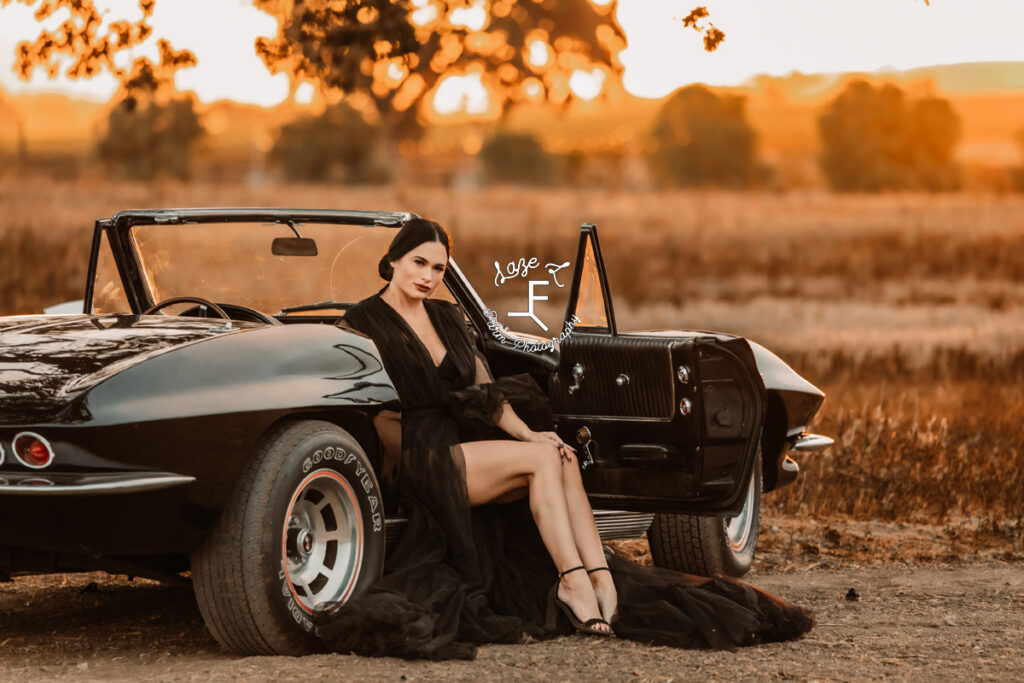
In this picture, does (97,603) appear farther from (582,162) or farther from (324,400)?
(582,162)

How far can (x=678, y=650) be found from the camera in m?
5.06

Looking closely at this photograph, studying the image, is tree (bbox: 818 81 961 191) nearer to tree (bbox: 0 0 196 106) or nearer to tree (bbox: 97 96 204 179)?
tree (bbox: 97 96 204 179)

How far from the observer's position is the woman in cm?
518

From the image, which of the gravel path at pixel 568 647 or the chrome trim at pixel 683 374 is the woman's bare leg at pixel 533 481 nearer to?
the gravel path at pixel 568 647

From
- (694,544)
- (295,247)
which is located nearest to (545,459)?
(295,247)

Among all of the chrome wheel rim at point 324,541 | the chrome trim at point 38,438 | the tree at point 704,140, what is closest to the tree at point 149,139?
the tree at point 704,140

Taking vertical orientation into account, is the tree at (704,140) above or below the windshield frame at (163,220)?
above

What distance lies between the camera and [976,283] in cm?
3503

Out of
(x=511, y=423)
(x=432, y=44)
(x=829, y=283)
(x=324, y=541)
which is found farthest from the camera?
(x=829, y=283)

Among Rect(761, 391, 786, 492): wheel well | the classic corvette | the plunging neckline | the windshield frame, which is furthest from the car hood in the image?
Rect(761, 391, 786, 492): wheel well

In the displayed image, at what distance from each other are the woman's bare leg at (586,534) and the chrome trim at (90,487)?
165 centimetres

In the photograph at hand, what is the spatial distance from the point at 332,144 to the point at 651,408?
2836 inches

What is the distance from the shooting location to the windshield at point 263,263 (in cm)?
608

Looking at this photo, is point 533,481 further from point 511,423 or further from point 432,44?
point 432,44
